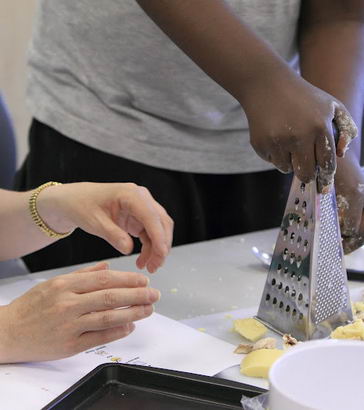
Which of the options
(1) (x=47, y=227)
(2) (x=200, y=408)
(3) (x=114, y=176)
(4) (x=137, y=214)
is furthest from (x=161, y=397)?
(3) (x=114, y=176)

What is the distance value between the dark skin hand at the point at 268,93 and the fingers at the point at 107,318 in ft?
0.83

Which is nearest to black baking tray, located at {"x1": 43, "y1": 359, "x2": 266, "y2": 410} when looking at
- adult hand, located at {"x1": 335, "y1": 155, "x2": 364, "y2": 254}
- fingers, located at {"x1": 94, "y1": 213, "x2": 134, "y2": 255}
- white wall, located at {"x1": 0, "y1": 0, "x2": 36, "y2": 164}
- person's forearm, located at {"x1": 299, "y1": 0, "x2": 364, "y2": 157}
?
fingers, located at {"x1": 94, "y1": 213, "x2": 134, "y2": 255}

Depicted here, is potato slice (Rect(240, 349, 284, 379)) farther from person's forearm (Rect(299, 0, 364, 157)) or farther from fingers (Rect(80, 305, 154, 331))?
person's forearm (Rect(299, 0, 364, 157))

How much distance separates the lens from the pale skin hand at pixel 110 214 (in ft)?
3.11

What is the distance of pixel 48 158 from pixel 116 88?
0.20 meters

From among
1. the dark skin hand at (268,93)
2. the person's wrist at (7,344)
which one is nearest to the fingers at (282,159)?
the dark skin hand at (268,93)

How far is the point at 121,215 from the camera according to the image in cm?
99

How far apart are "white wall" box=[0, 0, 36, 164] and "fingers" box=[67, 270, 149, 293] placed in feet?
6.60

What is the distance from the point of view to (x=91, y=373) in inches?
31.9

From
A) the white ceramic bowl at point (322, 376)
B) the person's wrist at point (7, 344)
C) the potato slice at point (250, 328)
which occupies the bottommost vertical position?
the potato slice at point (250, 328)

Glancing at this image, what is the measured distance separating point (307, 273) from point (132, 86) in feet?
1.76

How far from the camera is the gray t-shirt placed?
1.33 meters

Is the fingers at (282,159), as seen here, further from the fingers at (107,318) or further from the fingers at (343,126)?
the fingers at (107,318)

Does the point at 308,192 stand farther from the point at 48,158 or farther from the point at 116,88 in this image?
the point at 48,158
